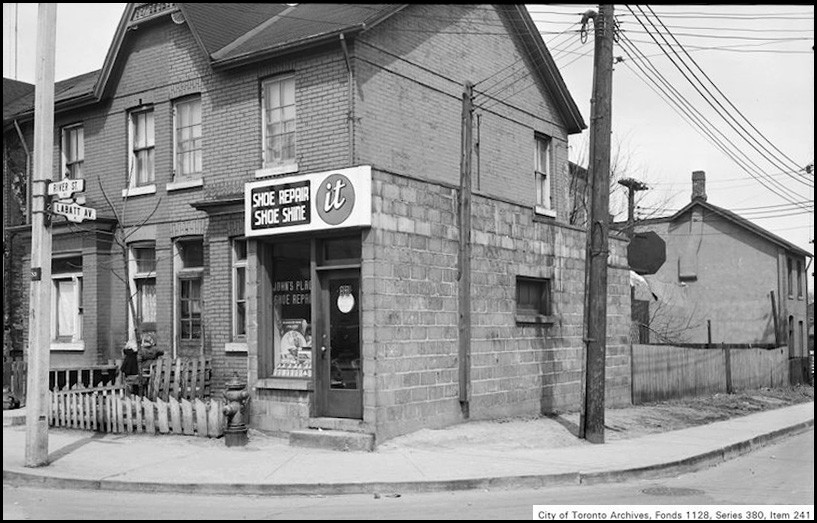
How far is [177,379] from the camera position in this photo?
15.8 m

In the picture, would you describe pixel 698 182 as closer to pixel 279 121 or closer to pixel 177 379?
pixel 279 121

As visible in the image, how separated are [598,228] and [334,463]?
5.57m

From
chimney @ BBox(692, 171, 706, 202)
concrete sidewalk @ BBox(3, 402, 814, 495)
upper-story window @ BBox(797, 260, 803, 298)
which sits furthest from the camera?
chimney @ BBox(692, 171, 706, 202)

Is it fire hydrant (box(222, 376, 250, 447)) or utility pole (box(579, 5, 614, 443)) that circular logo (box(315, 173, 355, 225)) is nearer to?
fire hydrant (box(222, 376, 250, 447))

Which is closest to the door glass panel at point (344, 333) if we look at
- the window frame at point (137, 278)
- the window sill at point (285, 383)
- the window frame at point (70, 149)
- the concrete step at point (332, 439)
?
the window sill at point (285, 383)

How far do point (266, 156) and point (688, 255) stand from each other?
30650 mm

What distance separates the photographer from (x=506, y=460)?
11.7 m

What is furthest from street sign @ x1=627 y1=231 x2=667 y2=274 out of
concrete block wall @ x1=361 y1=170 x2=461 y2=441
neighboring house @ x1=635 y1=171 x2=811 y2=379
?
concrete block wall @ x1=361 y1=170 x2=461 y2=441

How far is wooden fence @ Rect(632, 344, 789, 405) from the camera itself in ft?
69.0

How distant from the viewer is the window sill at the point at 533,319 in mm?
16516

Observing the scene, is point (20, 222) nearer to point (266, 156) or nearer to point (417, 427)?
point (266, 156)

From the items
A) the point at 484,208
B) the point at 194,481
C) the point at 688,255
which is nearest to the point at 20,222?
the point at 484,208

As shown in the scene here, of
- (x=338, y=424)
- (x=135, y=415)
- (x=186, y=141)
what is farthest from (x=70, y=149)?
(x=338, y=424)

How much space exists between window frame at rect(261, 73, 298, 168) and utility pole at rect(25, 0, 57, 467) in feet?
17.0
